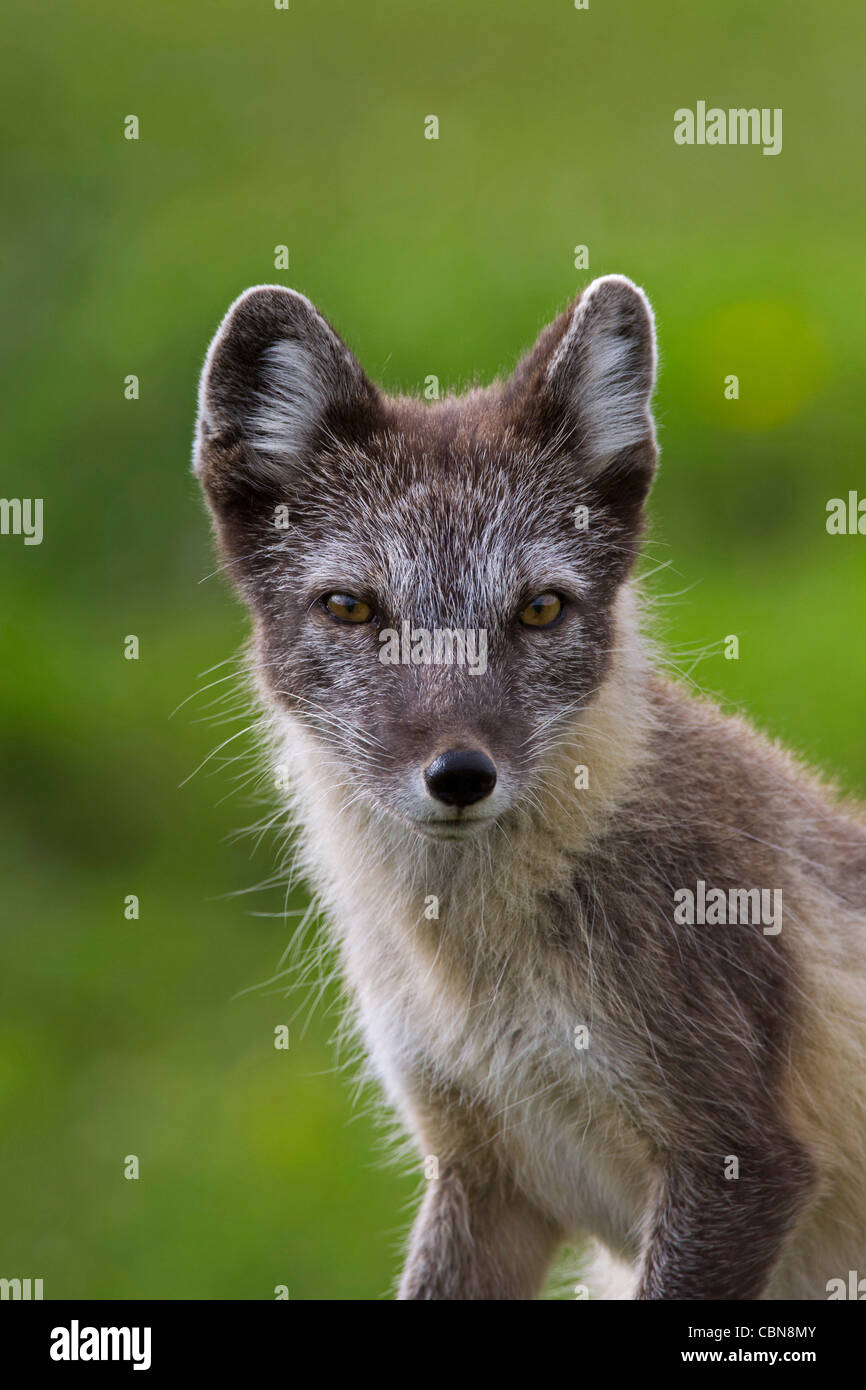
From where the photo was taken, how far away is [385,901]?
5980 mm

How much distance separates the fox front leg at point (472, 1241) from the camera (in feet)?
20.1

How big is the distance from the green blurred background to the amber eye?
15.2ft

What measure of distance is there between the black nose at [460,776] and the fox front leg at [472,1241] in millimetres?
1771

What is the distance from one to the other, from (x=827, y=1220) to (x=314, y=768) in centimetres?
224

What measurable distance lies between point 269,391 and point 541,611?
44.6 inches

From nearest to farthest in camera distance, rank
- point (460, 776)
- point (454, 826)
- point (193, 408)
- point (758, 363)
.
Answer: point (460, 776) → point (454, 826) → point (193, 408) → point (758, 363)

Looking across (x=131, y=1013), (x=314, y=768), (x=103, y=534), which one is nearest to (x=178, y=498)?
(x=103, y=534)

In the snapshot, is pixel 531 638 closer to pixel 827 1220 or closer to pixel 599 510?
pixel 599 510

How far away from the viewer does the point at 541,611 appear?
5.47 meters

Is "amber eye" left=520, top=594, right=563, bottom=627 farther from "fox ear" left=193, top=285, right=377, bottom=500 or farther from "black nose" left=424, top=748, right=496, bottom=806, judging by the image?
"fox ear" left=193, top=285, right=377, bottom=500

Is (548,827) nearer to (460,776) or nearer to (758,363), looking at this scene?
(460,776)

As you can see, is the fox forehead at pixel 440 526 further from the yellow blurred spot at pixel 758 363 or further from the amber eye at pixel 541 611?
the yellow blurred spot at pixel 758 363

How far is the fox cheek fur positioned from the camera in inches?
212

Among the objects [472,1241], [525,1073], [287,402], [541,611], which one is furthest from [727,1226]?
[287,402]
